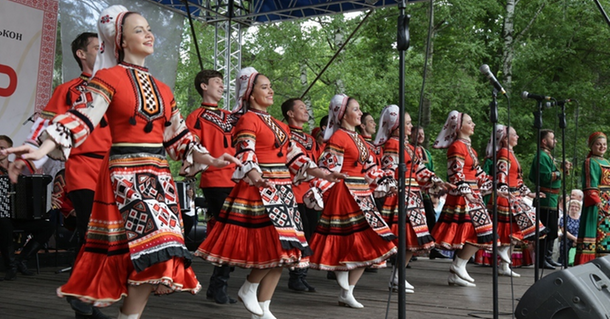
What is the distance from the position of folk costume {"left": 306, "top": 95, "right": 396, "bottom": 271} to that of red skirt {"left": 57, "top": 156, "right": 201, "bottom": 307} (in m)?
2.38

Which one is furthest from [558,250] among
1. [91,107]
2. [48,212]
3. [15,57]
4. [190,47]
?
[190,47]

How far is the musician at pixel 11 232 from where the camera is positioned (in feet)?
22.1

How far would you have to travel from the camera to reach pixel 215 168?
5.55 meters

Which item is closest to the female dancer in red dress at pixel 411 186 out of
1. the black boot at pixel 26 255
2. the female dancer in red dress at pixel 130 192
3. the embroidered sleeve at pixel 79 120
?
the female dancer in red dress at pixel 130 192

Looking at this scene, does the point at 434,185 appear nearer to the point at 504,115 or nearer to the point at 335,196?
the point at 335,196

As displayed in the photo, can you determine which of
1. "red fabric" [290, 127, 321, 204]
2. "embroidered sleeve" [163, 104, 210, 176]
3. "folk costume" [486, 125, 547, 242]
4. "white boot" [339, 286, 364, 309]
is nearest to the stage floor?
"white boot" [339, 286, 364, 309]

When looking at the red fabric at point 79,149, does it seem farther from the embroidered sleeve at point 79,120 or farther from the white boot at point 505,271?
the white boot at point 505,271

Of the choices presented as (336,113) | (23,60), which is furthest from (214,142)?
(23,60)

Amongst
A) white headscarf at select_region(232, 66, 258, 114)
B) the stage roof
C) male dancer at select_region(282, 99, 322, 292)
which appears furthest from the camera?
the stage roof

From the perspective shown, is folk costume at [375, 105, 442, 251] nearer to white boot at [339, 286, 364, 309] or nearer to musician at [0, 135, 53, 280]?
white boot at [339, 286, 364, 309]

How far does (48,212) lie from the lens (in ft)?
23.8

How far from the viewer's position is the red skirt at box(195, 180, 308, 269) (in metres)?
4.46

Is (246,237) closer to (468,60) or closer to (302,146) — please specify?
(302,146)

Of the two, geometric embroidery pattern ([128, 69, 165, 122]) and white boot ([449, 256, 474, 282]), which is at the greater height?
geometric embroidery pattern ([128, 69, 165, 122])
